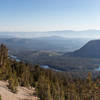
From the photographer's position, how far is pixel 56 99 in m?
38.3

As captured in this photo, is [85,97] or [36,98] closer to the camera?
[36,98]

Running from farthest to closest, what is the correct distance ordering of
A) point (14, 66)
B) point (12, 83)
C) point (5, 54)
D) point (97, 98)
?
point (14, 66) → point (5, 54) → point (97, 98) → point (12, 83)

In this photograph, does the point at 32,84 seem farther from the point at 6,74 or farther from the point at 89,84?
the point at 89,84

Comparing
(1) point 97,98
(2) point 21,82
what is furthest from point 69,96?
(2) point 21,82

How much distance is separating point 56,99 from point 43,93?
10.9 ft

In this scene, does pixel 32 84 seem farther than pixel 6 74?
Yes

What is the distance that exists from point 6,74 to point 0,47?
1769 centimetres

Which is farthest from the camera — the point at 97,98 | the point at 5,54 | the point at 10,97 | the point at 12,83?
the point at 5,54

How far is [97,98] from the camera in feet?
136

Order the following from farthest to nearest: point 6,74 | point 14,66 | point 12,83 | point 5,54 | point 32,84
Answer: point 14,66, point 5,54, point 32,84, point 6,74, point 12,83

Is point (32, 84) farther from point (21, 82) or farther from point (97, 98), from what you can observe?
point (97, 98)

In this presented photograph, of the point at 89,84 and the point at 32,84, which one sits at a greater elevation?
the point at 89,84

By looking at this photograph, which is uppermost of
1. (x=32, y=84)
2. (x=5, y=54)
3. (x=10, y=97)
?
(x=5, y=54)

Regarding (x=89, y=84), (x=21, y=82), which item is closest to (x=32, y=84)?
(x=21, y=82)
